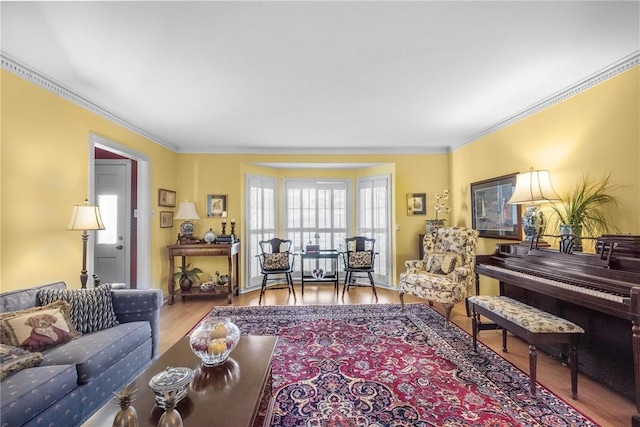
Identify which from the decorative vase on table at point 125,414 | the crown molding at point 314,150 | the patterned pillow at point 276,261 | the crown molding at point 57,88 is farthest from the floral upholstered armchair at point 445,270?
the crown molding at point 57,88

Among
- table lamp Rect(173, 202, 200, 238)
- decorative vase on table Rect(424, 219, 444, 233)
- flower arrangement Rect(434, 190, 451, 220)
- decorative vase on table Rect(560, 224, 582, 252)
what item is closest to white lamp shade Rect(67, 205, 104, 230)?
table lamp Rect(173, 202, 200, 238)

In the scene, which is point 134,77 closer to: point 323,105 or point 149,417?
point 323,105

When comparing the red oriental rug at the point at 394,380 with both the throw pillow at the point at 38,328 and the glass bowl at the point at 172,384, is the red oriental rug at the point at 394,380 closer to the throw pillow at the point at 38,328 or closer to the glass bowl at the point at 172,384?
the glass bowl at the point at 172,384

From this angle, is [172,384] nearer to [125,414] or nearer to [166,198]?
[125,414]

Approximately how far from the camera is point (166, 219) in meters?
4.55

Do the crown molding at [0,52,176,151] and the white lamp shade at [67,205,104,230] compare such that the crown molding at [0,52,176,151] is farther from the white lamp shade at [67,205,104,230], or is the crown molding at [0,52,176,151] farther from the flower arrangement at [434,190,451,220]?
the flower arrangement at [434,190,451,220]

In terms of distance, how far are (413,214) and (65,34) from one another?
4.75 m

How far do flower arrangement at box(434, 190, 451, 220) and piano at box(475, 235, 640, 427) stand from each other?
2231 millimetres

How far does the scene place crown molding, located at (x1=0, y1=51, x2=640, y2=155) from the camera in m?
2.28

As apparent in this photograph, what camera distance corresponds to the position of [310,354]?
2.60 m

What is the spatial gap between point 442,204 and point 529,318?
9.84 ft

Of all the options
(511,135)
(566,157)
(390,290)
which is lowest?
(390,290)

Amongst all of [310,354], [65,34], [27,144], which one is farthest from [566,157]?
[27,144]

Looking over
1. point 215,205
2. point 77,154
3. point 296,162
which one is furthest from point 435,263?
point 77,154
